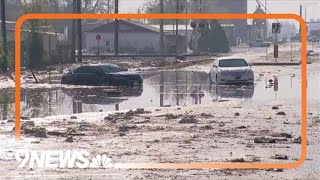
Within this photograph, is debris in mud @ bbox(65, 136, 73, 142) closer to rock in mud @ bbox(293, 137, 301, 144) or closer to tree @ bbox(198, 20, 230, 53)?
rock in mud @ bbox(293, 137, 301, 144)

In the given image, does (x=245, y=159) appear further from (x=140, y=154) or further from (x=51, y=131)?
(x=51, y=131)

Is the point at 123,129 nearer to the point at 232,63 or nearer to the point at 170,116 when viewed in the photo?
the point at 170,116

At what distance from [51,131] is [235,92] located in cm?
1584

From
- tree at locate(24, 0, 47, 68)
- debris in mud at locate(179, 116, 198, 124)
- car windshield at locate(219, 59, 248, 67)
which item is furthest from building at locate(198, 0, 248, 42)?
debris in mud at locate(179, 116, 198, 124)

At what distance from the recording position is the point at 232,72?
38.1 m

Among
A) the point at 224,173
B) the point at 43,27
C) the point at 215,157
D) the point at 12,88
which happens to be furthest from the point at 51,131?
the point at 43,27

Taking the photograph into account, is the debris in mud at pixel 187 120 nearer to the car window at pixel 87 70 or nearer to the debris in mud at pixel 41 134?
the debris in mud at pixel 41 134

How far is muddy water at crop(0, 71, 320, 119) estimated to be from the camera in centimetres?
2598

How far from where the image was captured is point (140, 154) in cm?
1399

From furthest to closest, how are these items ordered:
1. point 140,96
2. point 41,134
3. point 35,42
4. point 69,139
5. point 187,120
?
1. point 35,42
2. point 140,96
3. point 187,120
4. point 41,134
5. point 69,139

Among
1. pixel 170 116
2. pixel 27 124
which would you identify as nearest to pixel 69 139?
pixel 27 124

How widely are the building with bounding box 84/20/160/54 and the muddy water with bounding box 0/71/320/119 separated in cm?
5812

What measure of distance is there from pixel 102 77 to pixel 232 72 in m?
6.25

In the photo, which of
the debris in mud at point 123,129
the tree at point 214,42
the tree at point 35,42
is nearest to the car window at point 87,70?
the tree at point 35,42
